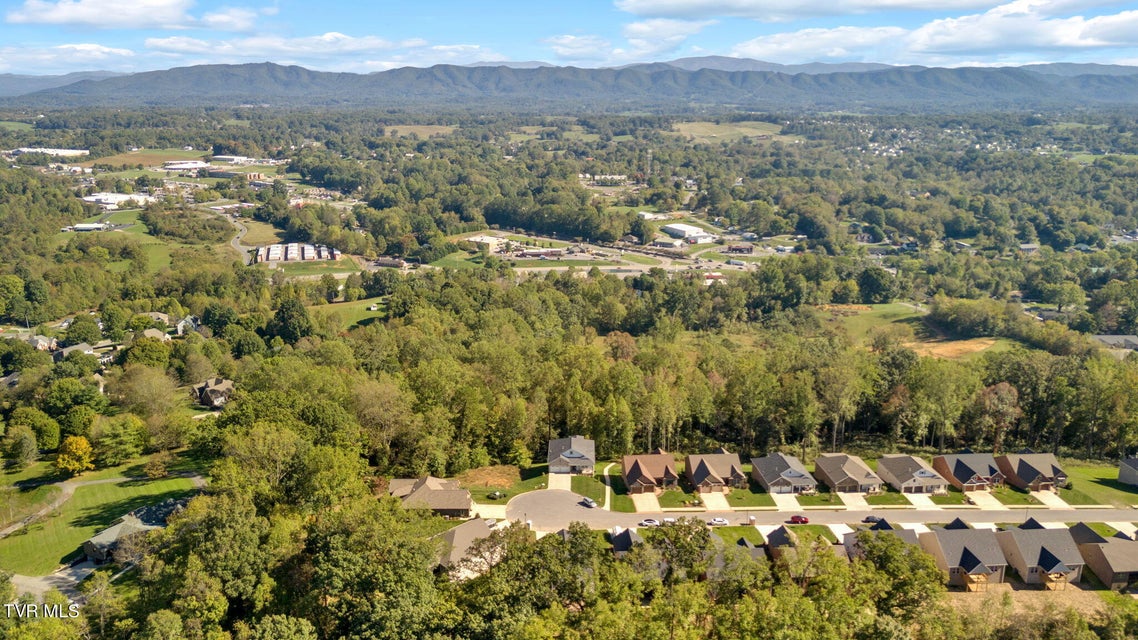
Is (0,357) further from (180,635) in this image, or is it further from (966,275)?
(966,275)

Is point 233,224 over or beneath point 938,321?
over

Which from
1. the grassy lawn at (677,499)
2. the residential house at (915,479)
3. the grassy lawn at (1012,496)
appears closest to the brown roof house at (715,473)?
the grassy lawn at (677,499)

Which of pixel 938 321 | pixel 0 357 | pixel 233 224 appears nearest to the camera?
pixel 0 357

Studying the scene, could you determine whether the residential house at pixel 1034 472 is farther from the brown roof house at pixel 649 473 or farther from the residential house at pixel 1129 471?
the brown roof house at pixel 649 473

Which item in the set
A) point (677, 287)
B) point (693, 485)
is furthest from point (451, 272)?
point (693, 485)

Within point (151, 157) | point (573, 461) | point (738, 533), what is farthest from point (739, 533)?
point (151, 157)

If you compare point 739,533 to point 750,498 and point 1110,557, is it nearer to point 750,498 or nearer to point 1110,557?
point 750,498
